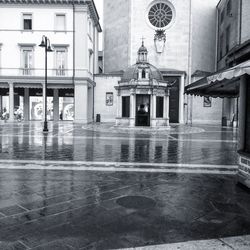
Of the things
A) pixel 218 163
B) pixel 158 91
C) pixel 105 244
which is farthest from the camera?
pixel 158 91

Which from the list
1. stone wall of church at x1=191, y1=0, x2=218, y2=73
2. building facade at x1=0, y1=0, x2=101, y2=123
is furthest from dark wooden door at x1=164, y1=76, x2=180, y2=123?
building facade at x1=0, y1=0, x2=101, y2=123

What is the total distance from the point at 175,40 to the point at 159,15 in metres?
3.59

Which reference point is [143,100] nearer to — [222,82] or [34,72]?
[34,72]

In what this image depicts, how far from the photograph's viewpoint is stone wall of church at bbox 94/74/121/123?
35625 millimetres

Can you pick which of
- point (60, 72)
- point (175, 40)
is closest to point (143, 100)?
point (60, 72)

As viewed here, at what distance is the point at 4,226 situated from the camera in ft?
13.8

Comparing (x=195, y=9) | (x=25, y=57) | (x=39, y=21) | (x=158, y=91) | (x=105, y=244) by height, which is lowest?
(x=105, y=244)

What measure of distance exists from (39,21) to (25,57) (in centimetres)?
401

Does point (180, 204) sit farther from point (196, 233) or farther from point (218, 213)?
point (196, 233)

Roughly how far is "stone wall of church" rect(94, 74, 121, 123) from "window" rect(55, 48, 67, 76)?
189 inches

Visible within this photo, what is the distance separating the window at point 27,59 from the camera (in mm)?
32531

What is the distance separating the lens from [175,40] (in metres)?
36.2

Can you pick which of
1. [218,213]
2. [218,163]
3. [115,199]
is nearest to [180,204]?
[218,213]

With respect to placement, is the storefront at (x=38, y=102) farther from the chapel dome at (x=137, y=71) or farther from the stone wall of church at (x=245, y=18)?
the stone wall of church at (x=245, y=18)
